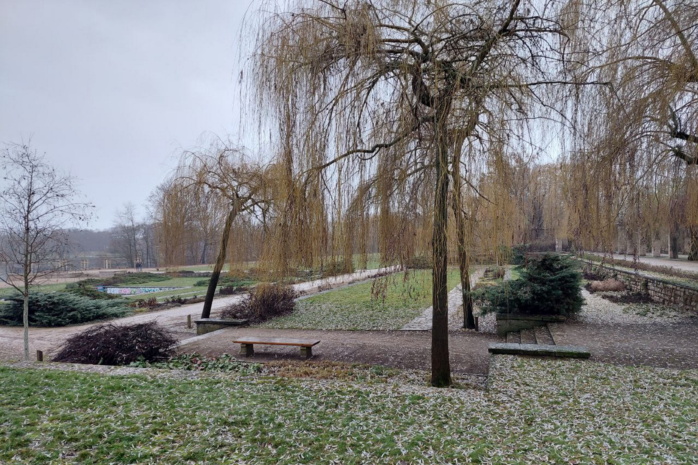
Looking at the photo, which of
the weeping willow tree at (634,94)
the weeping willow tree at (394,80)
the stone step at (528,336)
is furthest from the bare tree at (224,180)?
the weeping willow tree at (634,94)

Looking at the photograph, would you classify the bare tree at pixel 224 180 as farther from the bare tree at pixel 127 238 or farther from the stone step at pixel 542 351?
the bare tree at pixel 127 238

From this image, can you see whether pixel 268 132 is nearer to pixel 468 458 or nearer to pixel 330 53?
pixel 330 53

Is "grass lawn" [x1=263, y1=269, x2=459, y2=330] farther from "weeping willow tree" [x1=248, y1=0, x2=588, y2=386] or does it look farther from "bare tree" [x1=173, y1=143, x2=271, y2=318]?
"weeping willow tree" [x1=248, y1=0, x2=588, y2=386]

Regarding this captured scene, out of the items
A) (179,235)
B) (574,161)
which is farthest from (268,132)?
(179,235)

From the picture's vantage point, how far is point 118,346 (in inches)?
255

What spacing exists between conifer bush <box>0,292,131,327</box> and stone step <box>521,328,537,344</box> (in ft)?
40.4

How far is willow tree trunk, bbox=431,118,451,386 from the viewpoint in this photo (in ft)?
12.8

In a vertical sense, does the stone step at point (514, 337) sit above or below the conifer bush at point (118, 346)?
below

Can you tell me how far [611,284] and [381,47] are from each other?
43.8ft

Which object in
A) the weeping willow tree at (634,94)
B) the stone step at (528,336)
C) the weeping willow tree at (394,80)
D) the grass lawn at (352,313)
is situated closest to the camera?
the weeping willow tree at (394,80)

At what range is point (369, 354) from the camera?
6.89 meters

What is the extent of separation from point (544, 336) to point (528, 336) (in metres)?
0.31

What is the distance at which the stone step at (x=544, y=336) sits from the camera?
6.86 metres

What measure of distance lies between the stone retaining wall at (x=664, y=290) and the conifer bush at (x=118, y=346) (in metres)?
11.1
